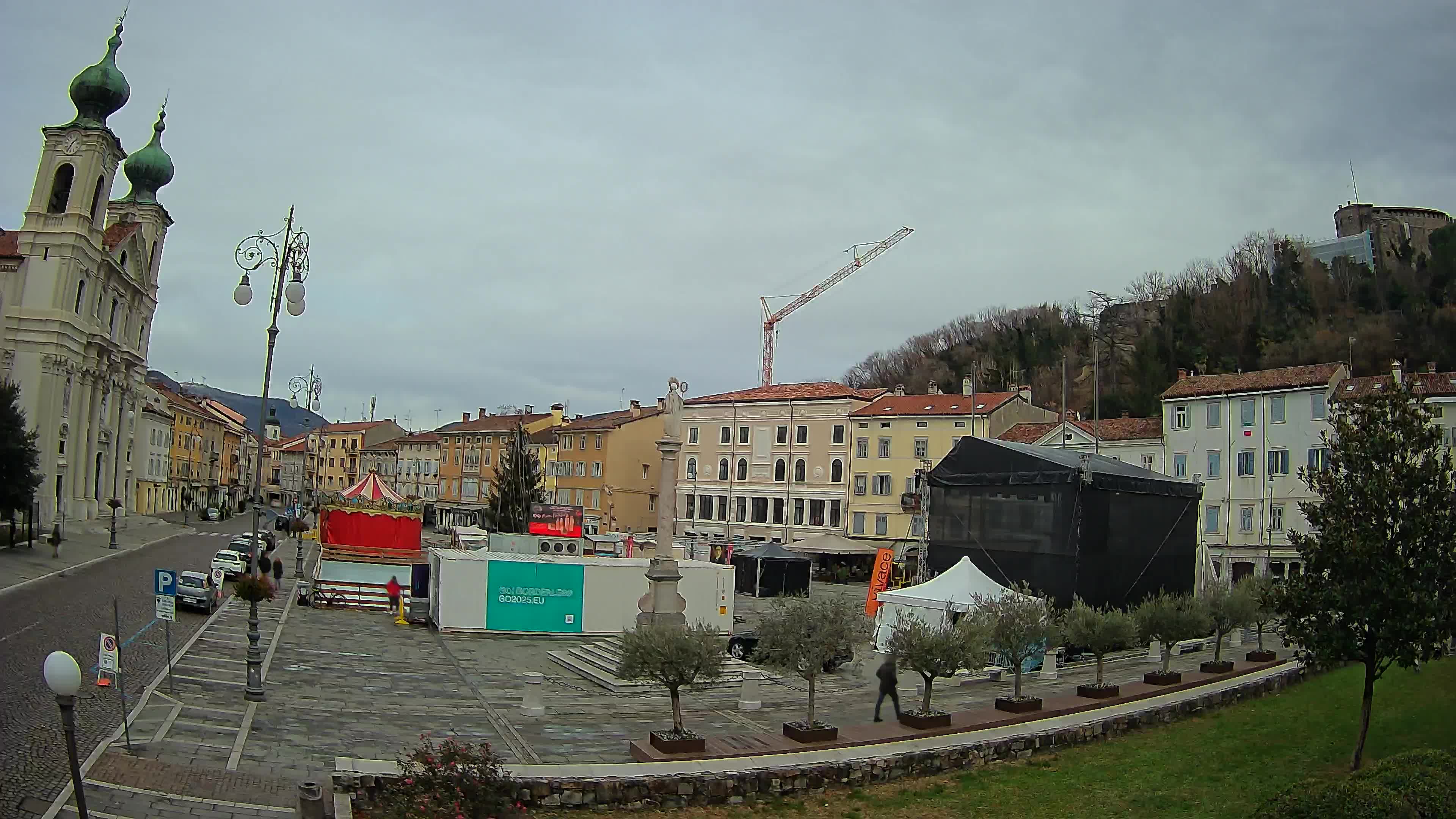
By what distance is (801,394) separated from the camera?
219 ft

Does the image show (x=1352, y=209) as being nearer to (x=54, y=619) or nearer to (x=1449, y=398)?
(x=1449, y=398)

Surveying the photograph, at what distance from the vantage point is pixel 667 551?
23703 millimetres

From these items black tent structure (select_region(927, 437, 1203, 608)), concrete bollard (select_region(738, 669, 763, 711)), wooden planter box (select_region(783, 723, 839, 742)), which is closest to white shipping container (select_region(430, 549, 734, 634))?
concrete bollard (select_region(738, 669, 763, 711))

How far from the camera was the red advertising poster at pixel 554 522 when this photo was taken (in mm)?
43438

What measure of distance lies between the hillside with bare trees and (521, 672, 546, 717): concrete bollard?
4344cm

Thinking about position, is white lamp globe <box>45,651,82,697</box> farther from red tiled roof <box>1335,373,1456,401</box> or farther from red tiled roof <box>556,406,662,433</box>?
red tiled roof <box>556,406,662,433</box>

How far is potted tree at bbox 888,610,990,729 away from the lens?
18.0 meters

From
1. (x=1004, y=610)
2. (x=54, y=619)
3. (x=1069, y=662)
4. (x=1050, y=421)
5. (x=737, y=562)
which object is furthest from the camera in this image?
(x=1050, y=421)

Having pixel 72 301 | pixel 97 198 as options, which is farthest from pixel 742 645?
pixel 97 198

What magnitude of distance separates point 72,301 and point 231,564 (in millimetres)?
31218

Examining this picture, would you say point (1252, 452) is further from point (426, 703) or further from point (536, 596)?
point (426, 703)

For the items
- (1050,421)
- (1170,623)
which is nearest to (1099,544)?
(1170,623)

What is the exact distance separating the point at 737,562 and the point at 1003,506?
16898 mm

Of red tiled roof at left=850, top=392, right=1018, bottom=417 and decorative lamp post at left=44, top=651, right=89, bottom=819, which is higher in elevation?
red tiled roof at left=850, top=392, right=1018, bottom=417
